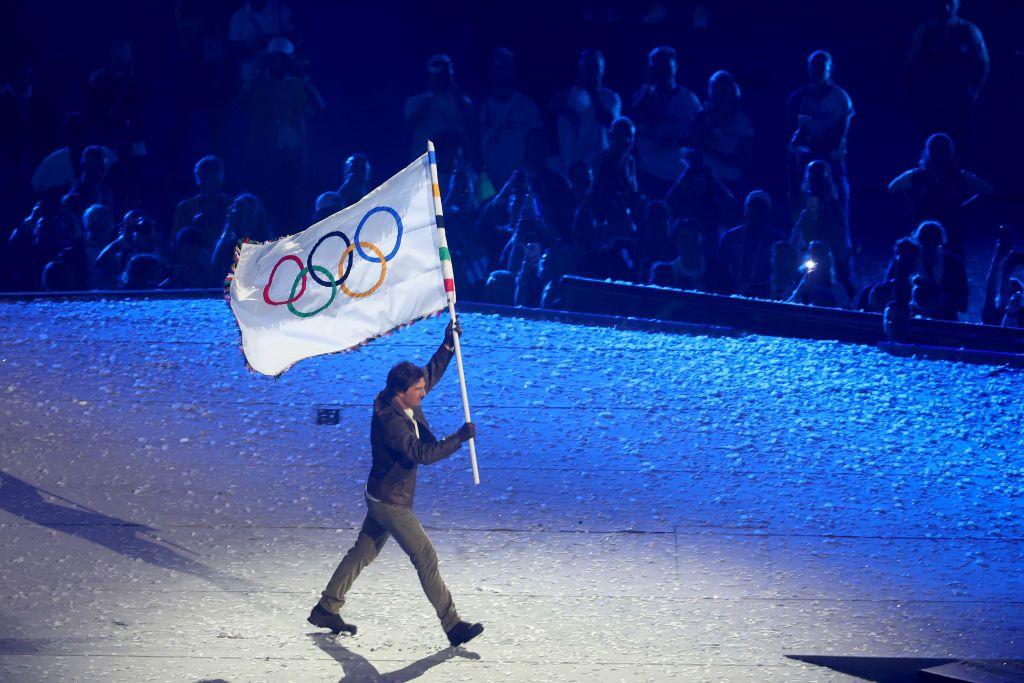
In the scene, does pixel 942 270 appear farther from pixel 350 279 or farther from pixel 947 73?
pixel 350 279

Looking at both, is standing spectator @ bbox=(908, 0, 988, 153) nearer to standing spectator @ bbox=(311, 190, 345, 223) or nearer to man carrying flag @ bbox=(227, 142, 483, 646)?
standing spectator @ bbox=(311, 190, 345, 223)

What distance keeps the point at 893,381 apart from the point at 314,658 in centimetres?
654

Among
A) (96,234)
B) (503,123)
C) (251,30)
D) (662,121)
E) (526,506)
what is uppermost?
(251,30)

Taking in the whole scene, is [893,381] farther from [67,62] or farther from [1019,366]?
[67,62]

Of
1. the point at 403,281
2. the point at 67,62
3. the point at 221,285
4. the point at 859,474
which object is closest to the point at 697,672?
the point at 403,281

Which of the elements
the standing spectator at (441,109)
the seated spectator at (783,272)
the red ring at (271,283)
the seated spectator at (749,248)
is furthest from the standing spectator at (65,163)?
the red ring at (271,283)

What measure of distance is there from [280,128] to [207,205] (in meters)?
1.54

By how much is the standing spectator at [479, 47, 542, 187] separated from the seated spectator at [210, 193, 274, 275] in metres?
2.40

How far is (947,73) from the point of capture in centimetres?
1477

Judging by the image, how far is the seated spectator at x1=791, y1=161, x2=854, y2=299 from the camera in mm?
13305

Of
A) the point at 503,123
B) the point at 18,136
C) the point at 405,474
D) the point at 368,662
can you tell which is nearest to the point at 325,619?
the point at 368,662

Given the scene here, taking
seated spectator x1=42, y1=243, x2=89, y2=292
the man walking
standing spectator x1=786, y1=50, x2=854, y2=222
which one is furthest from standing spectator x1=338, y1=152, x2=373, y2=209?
the man walking

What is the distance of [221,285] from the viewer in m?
14.5

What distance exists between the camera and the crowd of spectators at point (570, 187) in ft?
43.8
